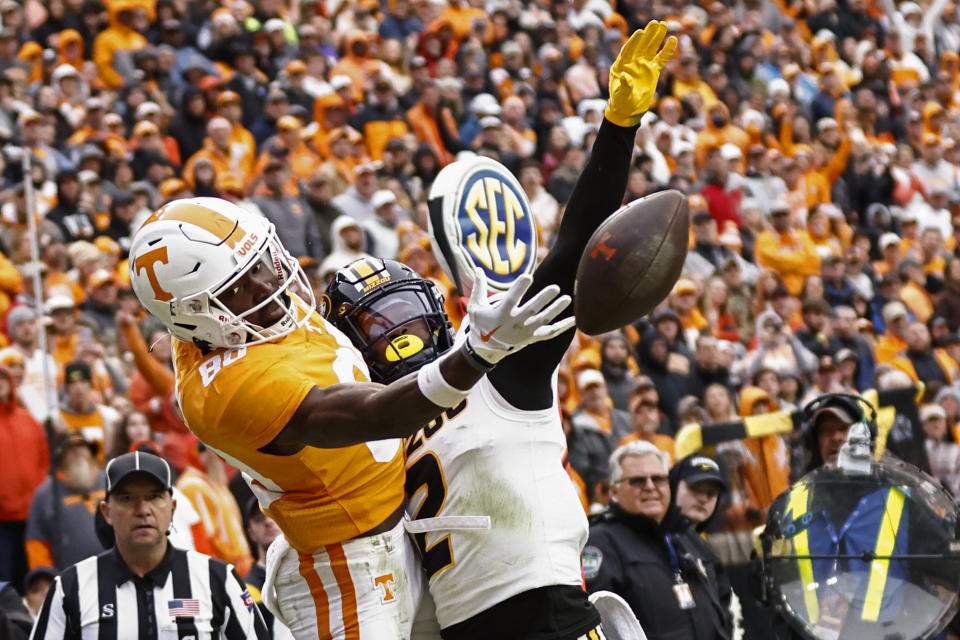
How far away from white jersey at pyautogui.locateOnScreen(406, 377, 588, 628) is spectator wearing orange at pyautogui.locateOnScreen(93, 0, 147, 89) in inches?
345

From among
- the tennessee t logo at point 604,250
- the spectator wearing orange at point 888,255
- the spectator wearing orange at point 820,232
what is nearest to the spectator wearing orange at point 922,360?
→ the spectator wearing orange at point 820,232

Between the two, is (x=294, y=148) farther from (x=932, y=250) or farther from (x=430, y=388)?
(x=430, y=388)

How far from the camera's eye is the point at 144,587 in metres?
5.02

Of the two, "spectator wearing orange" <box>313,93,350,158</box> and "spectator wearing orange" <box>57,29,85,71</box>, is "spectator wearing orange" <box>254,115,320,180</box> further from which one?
"spectator wearing orange" <box>57,29,85,71</box>

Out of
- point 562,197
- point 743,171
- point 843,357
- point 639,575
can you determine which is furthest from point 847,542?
point 743,171

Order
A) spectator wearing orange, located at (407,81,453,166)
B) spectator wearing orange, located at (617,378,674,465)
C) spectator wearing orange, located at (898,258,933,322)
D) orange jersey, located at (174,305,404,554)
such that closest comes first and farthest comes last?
orange jersey, located at (174,305,404,554) → spectator wearing orange, located at (617,378,674,465) → spectator wearing orange, located at (407,81,453,166) → spectator wearing orange, located at (898,258,933,322)

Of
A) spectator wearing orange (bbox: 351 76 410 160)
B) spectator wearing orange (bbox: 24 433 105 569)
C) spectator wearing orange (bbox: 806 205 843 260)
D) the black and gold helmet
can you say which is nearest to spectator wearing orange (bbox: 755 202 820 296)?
spectator wearing orange (bbox: 806 205 843 260)

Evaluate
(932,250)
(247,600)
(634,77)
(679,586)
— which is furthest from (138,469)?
(932,250)

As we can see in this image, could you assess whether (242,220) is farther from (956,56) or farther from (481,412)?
(956,56)

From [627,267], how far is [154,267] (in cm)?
110

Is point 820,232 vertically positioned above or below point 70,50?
below

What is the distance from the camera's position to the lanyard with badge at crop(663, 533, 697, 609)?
18.6 ft

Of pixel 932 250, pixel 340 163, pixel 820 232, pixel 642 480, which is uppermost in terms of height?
pixel 642 480

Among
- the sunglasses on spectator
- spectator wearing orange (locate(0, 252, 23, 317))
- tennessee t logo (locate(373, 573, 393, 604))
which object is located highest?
tennessee t logo (locate(373, 573, 393, 604))
